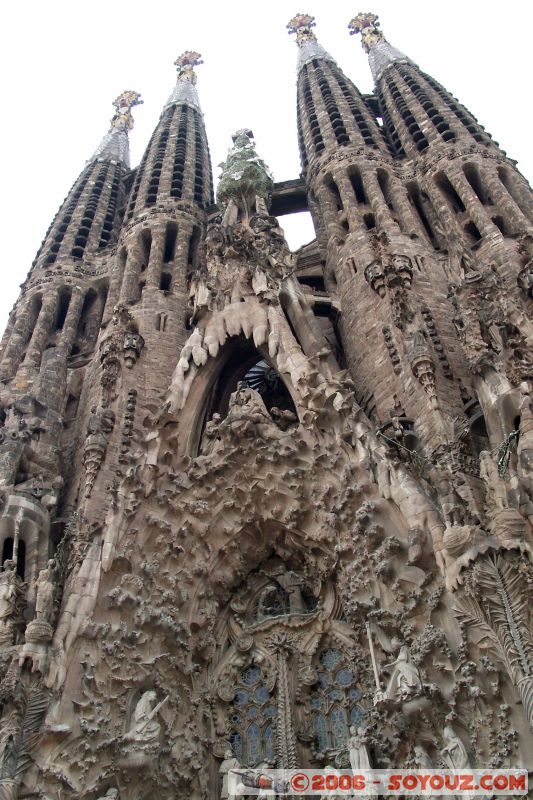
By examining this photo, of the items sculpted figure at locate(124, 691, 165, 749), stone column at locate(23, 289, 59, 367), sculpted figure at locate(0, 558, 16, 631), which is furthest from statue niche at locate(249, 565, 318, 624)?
stone column at locate(23, 289, 59, 367)

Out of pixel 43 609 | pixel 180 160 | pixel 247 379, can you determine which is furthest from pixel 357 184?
pixel 43 609

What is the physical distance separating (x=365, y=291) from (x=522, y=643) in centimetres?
944

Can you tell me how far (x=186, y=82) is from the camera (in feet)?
109

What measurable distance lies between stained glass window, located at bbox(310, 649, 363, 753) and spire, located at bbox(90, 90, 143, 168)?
21.8 meters

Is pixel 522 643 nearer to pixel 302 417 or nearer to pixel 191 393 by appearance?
pixel 302 417

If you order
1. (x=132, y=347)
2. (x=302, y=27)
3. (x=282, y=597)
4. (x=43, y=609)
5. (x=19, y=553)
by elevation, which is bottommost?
(x=43, y=609)

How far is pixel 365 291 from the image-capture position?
1612 centimetres

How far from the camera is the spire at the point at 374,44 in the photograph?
27.7m

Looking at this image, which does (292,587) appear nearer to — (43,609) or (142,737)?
(142,737)

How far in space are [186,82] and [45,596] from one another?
92.1 ft

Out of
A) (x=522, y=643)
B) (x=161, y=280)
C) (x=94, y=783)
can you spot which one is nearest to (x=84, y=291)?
(x=161, y=280)

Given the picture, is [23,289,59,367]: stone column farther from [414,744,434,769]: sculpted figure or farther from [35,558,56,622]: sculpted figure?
[414,744,434,769]: sculpted figure

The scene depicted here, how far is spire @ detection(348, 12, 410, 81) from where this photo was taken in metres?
27.7

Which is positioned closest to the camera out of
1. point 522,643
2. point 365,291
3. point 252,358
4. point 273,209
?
point 522,643
